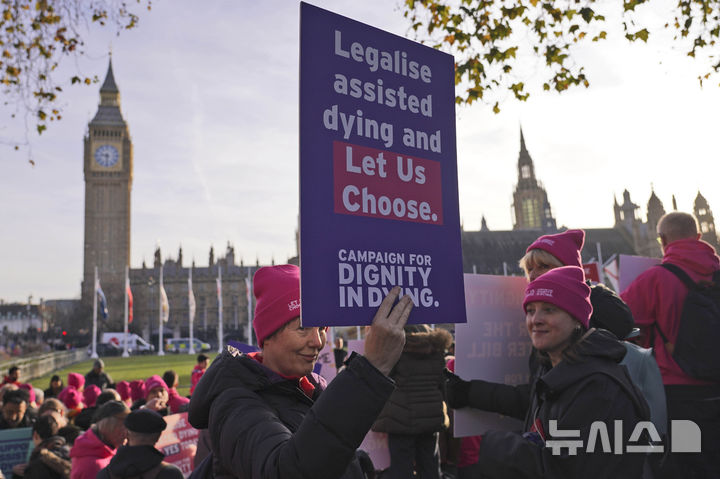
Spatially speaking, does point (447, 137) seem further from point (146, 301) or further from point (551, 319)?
point (146, 301)

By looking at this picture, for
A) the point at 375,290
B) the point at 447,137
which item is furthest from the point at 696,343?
the point at 375,290

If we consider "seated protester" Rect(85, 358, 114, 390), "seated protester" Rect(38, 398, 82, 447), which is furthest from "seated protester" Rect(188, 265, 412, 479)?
"seated protester" Rect(85, 358, 114, 390)

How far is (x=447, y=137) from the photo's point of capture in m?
2.16

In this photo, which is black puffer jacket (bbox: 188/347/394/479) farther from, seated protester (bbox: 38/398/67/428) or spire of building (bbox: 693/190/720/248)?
spire of building (bbox: 693/190/720/248)

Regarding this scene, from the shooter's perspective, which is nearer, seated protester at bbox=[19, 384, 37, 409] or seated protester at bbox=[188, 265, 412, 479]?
seated protester at bbox=[188, 265, 412, 479]

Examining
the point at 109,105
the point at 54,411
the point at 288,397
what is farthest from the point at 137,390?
the point at 109,105

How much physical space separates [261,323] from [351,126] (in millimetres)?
751

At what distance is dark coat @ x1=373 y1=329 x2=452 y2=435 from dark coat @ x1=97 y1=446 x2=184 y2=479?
189 centimetres

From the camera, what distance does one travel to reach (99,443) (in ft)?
13.3

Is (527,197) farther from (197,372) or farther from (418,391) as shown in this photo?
(418,391)

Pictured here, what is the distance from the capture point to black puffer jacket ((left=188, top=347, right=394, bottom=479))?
4.66 ft

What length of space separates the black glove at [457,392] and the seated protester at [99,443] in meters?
2.45

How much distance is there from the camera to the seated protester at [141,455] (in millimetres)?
3121

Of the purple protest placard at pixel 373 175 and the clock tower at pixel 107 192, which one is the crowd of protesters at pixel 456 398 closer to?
the purple protest placard at pixel 373 175
